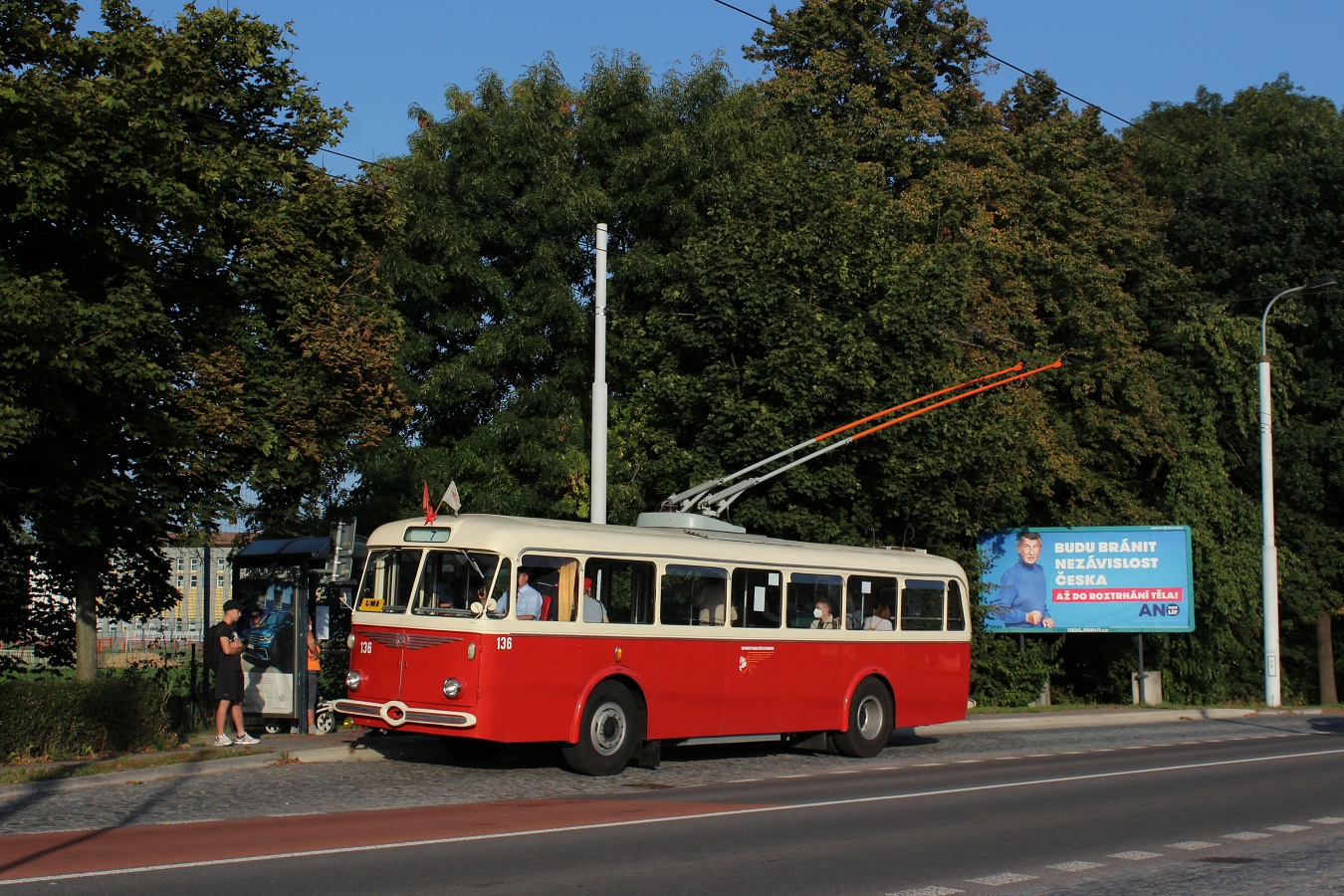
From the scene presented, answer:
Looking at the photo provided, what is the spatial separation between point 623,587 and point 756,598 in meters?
2.29

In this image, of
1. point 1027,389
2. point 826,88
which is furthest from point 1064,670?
point 826,88

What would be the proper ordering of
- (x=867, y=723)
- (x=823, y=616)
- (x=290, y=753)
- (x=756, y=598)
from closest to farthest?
(x=290, y=753) → (x=756, y=598) → (x=823, y=616) → (x=867, y=723)

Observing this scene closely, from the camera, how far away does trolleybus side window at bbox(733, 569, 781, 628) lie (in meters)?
16.5

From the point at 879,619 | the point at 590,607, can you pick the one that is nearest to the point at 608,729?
the point at 590,607

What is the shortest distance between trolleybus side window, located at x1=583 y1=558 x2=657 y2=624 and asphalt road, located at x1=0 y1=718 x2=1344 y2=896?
5.99ft

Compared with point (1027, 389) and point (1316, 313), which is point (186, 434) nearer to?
point (1027, 389)

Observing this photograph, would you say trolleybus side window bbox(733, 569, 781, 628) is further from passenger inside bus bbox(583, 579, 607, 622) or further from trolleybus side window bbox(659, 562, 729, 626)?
passenger inside bus bbox(583, 579, 607, 622)

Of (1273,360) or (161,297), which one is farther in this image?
(1273,360)

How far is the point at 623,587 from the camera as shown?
1520 cm

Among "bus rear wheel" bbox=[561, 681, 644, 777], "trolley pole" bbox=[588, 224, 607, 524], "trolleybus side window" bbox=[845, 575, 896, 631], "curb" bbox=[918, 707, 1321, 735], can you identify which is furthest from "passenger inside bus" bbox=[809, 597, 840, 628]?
"curb" bbox=[918, 707, 1321, 735]

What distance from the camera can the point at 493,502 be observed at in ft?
81.9

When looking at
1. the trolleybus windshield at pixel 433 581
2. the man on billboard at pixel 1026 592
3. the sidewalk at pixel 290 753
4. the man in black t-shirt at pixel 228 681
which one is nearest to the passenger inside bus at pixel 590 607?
the trolleybus windshield at pixel 433 581

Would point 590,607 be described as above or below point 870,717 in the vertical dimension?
above

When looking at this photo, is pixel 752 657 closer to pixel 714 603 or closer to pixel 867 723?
pixel 714 603
